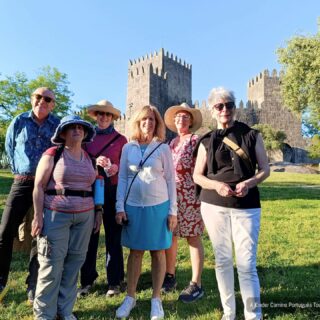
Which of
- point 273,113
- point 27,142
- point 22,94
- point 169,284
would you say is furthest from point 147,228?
point 273,113

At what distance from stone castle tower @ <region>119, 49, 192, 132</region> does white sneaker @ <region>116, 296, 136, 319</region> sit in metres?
37.3

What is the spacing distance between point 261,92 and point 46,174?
49260 millimetres

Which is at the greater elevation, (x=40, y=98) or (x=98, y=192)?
(x=40, y=98)

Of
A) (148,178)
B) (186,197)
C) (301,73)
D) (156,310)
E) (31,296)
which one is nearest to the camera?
(156,310)

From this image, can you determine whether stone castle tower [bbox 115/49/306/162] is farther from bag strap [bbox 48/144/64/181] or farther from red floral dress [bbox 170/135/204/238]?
bag strap [bbox 48/144/64/181]

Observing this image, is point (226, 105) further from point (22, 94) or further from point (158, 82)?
point (158, 82)

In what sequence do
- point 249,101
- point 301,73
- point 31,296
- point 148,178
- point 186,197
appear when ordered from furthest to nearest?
point 249,101
point 301,73
point 186,197
point 31,296
point 148,178

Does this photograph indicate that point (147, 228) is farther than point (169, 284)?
No

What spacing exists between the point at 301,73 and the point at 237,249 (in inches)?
565

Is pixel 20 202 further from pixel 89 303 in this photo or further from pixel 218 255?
pixel 218 255

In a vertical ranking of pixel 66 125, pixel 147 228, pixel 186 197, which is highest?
pixel 66 125

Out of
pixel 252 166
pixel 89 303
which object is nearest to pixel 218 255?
pixel 252 166

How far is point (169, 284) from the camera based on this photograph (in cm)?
422

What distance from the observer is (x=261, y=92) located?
1916 inches
